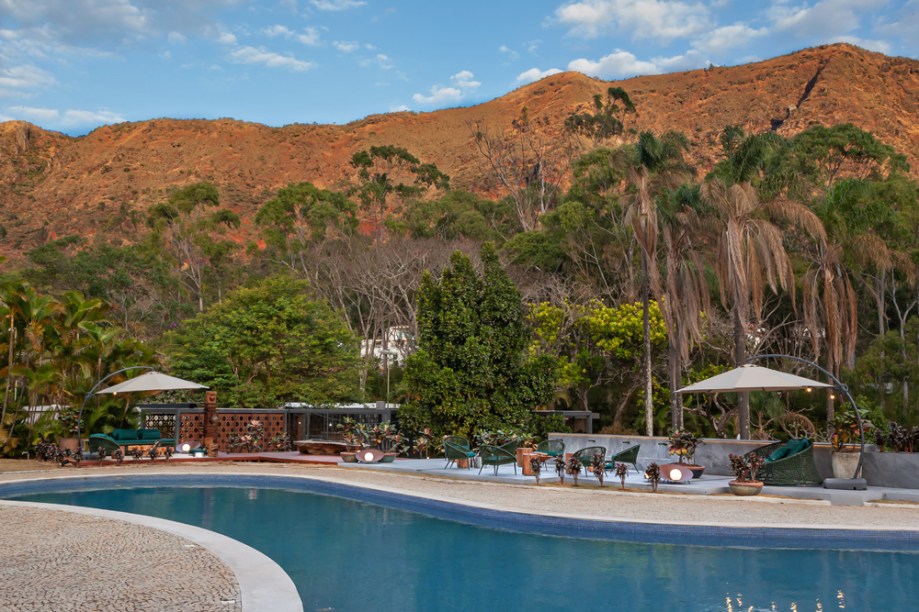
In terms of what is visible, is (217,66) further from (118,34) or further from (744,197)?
(744,197)

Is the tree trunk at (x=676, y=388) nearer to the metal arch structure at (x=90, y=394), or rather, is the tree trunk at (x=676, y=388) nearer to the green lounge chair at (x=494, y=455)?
the green lounge chair at (x=494, y=455)

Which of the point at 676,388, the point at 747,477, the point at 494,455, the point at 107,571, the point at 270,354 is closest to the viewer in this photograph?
the point at 107,571

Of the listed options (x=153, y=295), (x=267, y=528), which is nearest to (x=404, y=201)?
(x=153, y=295)

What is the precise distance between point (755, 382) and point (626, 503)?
3320 mm

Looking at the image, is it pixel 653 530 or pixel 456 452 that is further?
pixel 456 452

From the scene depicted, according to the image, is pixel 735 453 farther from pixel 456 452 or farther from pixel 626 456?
pixel 456 452

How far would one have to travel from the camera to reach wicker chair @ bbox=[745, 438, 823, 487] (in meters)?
12.5

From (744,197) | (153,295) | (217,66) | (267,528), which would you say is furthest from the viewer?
(217,66)

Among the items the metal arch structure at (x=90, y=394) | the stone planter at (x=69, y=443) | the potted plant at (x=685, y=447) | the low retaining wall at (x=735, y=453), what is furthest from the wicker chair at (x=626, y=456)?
the stone planter at (x=69, y=443)

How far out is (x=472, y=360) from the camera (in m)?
18.9

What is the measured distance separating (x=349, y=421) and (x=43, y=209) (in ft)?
267

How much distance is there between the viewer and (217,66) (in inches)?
2376

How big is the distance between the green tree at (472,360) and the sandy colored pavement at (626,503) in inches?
116

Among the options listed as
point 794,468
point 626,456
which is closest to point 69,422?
point 626,456
